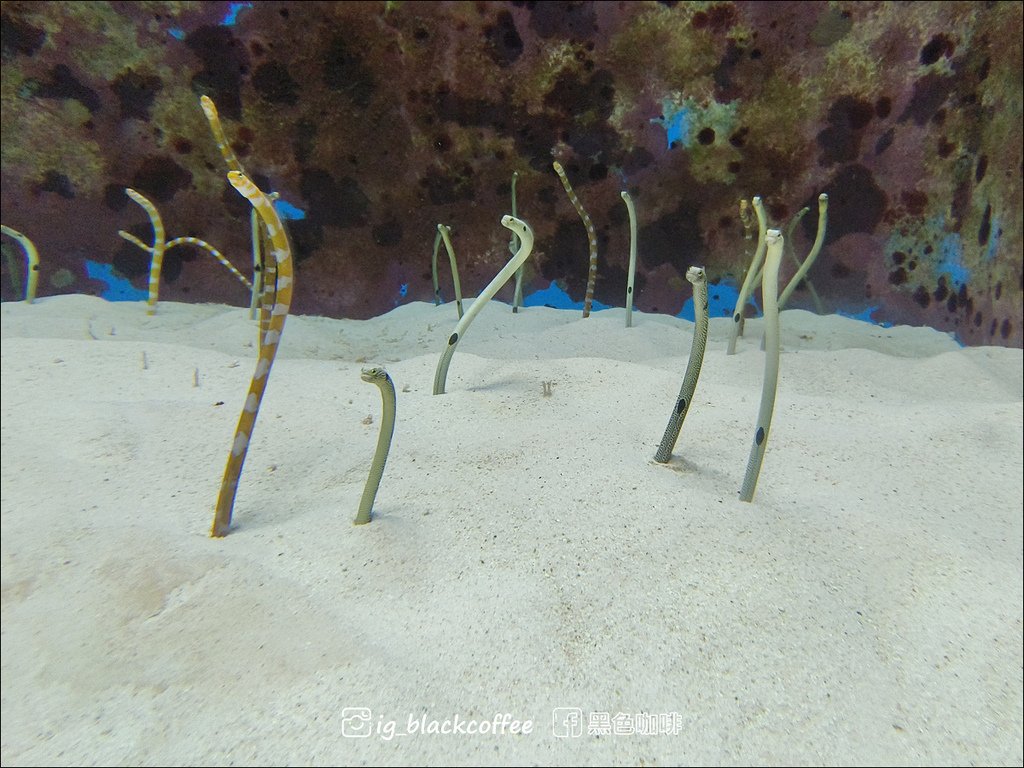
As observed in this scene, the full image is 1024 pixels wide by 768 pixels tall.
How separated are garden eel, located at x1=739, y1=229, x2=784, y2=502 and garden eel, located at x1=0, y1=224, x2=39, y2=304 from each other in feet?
8.87

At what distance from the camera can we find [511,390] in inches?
68.4

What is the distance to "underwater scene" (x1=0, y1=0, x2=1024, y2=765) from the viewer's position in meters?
0.66

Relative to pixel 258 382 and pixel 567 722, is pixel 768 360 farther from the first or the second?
pixel 258 382

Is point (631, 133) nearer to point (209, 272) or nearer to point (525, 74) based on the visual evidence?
point (525, 74)

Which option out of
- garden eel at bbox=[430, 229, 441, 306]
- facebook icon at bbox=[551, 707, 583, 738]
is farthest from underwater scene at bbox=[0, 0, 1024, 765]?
garden eel at bbox=[430, 229, 441, 306]

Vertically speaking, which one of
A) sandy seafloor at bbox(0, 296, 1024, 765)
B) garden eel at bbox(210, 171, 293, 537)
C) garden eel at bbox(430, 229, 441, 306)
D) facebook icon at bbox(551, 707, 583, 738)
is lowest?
facebook icon at bbox(551, 707, 583, 738)

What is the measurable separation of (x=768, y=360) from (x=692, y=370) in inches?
7.5

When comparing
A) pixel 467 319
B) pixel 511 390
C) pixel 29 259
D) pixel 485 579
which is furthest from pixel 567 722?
pixel 29 259

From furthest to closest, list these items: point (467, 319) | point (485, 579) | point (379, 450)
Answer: point (467, 319) < point (379, 450) < point (485, 579)

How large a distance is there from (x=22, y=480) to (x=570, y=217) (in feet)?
10.2

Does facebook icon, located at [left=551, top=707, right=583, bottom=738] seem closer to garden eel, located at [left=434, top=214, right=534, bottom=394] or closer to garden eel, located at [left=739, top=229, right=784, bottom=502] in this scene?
garden eel, located at [left=739, top=229, right=784, bottom=502]

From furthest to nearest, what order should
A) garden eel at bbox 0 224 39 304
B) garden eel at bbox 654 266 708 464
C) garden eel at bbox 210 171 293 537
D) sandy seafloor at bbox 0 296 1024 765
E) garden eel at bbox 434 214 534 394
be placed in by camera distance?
garden eel at bbox 0 224 39 304 → garden eel at bbox 434 214 534 394 → garden eel at bbox 654 266 708 464 → garden eel at bbox 210 171 293 537 → sandy seafloor at bbox 0 296 1024 765

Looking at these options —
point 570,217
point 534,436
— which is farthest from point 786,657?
point 570,217

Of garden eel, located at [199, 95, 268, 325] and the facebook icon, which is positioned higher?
garden eel, located at [199, 95, 268, 325]
